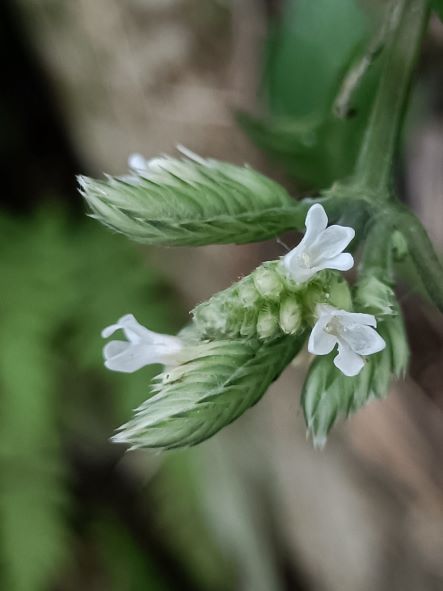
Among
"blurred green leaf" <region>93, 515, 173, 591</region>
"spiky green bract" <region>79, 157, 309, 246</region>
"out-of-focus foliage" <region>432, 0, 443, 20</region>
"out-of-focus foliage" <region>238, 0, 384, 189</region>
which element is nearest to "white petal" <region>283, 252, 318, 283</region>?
"spiky green bract" <region>79, 157, 309, 246</region>

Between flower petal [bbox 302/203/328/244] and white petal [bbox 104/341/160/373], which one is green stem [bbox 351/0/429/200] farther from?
white petal [bbox 104/341/160/373]

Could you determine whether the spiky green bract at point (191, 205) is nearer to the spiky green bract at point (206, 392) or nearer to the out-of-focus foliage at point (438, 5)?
the spiky green bract at point (206, 392)

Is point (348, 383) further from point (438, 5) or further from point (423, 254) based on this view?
point (438, 5)

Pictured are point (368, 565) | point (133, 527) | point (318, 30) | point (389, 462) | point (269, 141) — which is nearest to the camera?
point (269, 141)

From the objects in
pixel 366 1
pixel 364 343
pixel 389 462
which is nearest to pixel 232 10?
pixel 366 1

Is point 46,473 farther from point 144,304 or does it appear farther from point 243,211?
point 243,211
